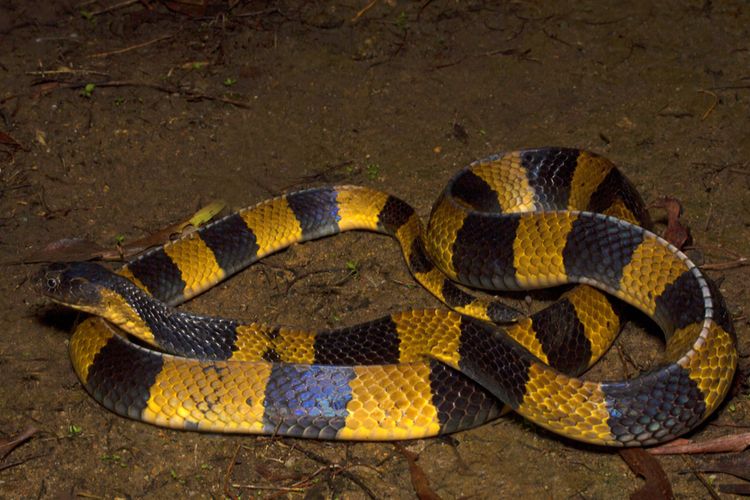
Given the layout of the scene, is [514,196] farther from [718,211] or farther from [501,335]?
[501,335]

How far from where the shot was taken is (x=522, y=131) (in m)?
7.90

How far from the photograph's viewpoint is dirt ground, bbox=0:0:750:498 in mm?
5273

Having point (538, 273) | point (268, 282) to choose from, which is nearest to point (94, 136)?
point (268, 282)

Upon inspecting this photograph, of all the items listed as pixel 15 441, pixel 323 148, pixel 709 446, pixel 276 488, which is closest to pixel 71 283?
pixel 15 441

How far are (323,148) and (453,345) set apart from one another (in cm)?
318

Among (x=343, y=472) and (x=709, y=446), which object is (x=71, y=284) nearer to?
(x=343, y=472)

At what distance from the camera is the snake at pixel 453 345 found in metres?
4.95

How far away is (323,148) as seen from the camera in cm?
795

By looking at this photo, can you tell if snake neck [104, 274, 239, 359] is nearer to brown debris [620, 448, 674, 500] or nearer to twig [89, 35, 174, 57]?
brown debris [620, 448, 674, 500]

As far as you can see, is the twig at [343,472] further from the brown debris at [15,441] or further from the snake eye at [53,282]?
the snake eye at [53,282]

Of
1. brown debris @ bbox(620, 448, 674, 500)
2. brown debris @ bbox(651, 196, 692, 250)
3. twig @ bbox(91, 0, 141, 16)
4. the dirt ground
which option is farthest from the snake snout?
twig @ bbox(91, 0, 141, 16)

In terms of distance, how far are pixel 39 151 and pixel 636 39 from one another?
609 cm

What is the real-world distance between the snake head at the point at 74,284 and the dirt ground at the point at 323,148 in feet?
1.80

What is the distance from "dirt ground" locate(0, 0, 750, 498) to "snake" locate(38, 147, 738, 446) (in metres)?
0.26
